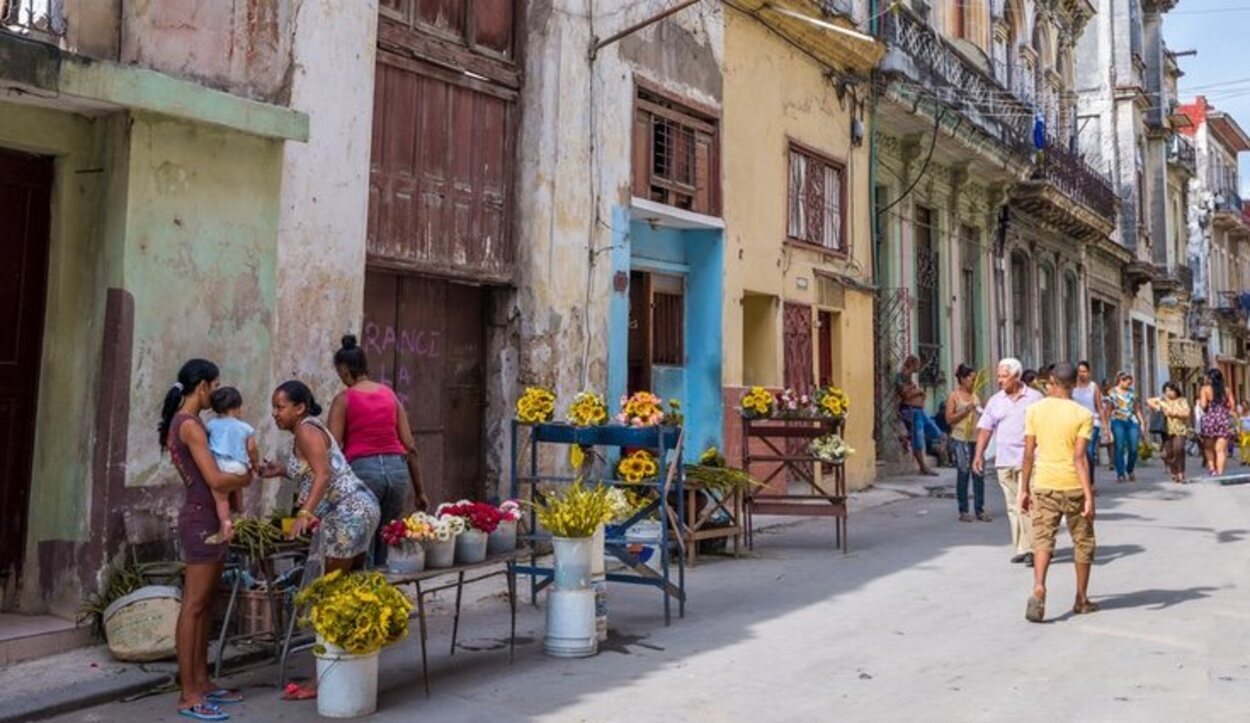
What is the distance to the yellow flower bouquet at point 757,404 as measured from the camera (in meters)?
9.88

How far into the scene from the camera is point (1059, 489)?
287 inches

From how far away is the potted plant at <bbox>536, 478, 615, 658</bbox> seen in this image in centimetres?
628

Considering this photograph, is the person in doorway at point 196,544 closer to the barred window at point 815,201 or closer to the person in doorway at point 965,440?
the person in doorway at point 965,440

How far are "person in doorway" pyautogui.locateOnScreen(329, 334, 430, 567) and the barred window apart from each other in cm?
875

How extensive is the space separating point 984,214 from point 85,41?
18815mm

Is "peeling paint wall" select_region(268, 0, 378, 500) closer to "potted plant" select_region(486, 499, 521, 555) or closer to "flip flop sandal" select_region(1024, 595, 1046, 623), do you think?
"potted plant" select_region(486, 499, 521, 555)

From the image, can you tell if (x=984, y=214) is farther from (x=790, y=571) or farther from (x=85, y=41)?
(x=85, y=41)

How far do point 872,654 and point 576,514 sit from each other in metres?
1.92

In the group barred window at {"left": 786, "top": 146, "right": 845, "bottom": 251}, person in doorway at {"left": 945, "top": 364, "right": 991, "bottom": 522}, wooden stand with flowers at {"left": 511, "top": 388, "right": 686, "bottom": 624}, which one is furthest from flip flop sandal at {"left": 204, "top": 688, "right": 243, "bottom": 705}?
barred window at {"left": 786, "top": 146, "right": 845, "bottom": 251}

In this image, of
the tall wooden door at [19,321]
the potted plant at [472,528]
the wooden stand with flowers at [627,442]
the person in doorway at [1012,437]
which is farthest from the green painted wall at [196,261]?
the person in doorway at [1012,437]

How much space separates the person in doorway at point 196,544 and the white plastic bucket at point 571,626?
187cm

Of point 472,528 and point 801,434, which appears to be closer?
point 472,528

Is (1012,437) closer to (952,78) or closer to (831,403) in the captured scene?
(831,403)

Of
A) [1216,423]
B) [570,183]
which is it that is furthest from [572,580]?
[1216,423]
